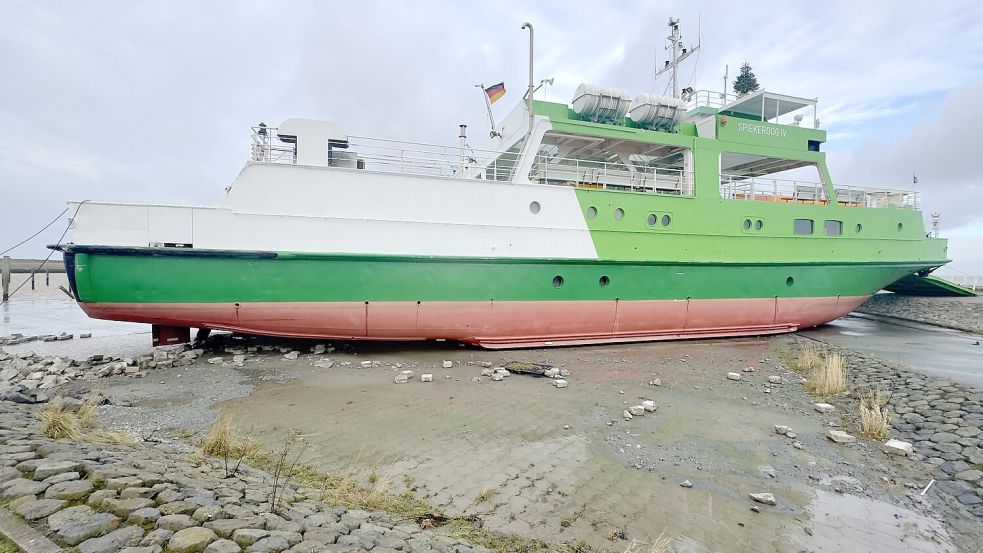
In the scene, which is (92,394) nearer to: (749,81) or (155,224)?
(155,224)

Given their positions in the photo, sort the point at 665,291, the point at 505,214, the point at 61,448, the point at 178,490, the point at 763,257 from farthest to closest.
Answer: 1. the point at 763,257
2. the point at 665,291
3. the point at 505,214
4. the point at 61,448
5. the point at 178,490

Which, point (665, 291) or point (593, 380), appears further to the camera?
point (665, 291)

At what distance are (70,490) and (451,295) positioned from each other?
7252 mm

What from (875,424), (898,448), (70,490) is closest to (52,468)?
(70,490)

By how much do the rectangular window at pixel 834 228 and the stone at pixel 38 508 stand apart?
16227mm

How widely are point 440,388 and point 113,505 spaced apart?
16.2 feet

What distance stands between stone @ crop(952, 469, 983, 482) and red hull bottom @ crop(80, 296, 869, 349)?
647cm

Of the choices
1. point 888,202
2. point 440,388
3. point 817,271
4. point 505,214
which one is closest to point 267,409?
point 440,388

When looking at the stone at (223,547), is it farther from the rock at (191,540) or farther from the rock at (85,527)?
the rock at (85,527)

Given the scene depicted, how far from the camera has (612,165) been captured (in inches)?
479

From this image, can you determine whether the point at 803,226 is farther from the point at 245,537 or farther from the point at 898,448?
the point at 245,537

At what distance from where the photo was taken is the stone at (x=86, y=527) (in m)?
2.16

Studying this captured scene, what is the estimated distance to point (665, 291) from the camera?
11.1 metres

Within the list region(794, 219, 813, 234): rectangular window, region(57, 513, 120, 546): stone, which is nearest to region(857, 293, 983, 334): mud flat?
region(794, 219, 813, 234): rectangular window
